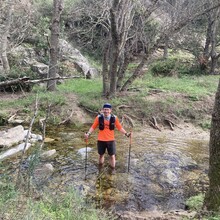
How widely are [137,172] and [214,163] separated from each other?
3435 millimetres

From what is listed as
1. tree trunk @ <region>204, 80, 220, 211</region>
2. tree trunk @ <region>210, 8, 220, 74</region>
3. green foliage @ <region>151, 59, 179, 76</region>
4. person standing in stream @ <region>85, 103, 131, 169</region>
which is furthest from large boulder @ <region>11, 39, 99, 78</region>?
tree trunk @ <region>204, 80, 220, 211</region>

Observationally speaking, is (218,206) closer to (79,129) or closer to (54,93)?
(79,129)

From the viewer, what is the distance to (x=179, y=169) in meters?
8.75

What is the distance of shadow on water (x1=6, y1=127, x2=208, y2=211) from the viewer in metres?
6.90

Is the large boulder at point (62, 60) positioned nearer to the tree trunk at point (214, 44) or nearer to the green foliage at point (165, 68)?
the green foliage at point (165, 68)

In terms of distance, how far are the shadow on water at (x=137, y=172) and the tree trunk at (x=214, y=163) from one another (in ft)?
4.69

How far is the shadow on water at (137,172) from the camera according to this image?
6898 mm

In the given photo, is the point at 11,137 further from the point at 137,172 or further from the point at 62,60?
the point at 62,60

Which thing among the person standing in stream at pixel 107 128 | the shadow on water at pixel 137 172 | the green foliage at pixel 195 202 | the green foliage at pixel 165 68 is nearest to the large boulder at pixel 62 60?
the green foliage at pixel 165 68

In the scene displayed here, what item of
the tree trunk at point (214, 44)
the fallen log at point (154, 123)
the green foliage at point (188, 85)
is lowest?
the fallen log at point (154, 123)

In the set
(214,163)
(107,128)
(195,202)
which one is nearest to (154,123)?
(107,128)

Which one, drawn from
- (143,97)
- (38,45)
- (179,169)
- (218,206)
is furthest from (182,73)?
(218,206)

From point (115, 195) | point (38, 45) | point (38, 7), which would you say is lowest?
point (115, 195)

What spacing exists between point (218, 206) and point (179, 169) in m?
3.56
